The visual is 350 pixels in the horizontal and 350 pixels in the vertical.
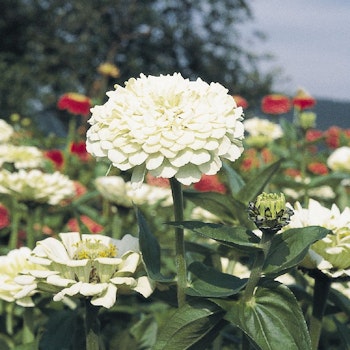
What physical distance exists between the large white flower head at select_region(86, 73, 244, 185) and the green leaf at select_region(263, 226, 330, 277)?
0.10m

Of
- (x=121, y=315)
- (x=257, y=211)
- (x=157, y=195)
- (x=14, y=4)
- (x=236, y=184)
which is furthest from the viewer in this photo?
(x=14, y=4)

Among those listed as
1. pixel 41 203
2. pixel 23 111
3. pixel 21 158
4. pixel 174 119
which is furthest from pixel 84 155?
pixel 23 111

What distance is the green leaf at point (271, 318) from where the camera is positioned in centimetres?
73

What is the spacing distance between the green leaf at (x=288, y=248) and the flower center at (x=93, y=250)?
18 centimetres

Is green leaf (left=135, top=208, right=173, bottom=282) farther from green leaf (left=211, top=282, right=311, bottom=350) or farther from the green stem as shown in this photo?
the green stem

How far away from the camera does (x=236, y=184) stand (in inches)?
41.9

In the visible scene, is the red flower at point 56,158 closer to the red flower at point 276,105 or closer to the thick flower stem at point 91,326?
the red flower at point 276,105

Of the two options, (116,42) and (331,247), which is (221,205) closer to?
(331,247)

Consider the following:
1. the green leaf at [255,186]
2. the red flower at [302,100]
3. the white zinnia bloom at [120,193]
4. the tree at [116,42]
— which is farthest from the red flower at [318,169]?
the tree at [116,42]

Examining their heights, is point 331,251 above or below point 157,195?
above

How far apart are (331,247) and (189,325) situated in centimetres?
18

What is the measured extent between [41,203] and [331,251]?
819mm

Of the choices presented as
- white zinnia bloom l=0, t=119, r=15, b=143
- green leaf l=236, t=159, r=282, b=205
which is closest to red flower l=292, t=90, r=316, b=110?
white zinnia bloom l=0, t=119, r=15, b=143

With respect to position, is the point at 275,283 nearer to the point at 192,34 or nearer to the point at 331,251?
the point at 331,251
